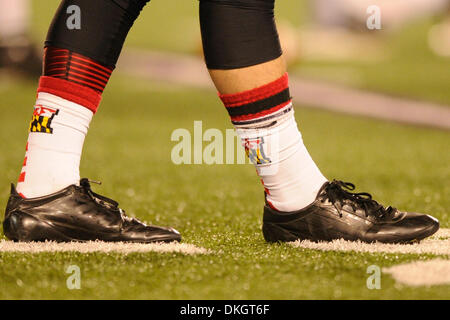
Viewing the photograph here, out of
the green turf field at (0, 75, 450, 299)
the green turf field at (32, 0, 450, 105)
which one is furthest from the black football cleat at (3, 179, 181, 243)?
the green turf field at (32, 0, 450, 105)

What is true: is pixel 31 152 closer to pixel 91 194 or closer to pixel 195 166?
pixel 91 194

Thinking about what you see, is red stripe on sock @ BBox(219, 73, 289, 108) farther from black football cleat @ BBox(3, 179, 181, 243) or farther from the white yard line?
the white yard line

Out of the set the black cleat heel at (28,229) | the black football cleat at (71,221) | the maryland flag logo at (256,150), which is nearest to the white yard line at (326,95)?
the maryland flag logo at (256,150)

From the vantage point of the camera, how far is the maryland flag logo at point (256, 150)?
1988 mm

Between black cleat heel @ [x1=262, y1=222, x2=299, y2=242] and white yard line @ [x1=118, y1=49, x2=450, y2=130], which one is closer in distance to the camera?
black cleat heel @ [x1=262, y1=222, x2=299, y2=242]

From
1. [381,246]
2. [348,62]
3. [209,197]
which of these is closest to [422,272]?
[381,246]

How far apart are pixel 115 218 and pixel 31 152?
265 millimetres

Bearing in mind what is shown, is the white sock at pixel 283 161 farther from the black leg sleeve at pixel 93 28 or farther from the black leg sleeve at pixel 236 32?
the black leg sleeve at pixel 93 28

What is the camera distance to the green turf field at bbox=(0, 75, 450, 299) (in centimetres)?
160

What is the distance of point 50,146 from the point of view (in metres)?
1.98

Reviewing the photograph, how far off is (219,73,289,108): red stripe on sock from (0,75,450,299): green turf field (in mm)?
364

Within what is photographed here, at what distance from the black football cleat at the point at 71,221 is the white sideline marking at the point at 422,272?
0.60 meters

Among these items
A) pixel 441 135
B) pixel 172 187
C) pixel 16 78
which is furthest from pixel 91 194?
pixel 16 78

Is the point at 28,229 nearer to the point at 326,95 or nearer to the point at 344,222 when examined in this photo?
the point at 344,222
